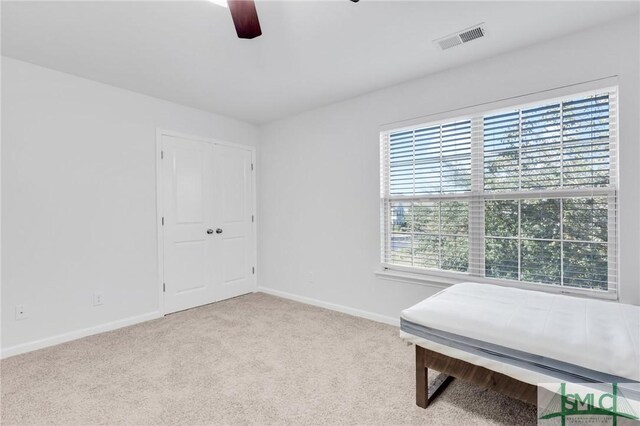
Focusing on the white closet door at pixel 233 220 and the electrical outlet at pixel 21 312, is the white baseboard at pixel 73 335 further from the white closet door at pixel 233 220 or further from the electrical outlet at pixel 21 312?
the white closet door at pixel 233 220

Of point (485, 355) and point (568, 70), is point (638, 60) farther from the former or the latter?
point (485, 355)

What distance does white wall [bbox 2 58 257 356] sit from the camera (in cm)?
264

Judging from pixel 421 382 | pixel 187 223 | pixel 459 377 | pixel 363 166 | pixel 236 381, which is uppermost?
pixel 363 166

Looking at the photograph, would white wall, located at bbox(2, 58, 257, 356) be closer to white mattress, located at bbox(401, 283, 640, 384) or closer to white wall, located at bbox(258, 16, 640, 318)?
white wall, located at bbox(258, 16, 640, 318)

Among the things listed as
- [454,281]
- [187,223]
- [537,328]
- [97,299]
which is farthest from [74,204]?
[537,328]

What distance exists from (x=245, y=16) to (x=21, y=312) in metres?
3.02

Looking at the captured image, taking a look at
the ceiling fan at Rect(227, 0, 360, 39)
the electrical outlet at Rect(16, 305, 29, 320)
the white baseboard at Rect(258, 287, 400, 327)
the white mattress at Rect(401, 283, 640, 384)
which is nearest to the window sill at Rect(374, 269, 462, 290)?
the white baseboard at Rect(258, 287, 400, 327)

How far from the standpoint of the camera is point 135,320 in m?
3.35

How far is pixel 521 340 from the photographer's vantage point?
1485 millimetres

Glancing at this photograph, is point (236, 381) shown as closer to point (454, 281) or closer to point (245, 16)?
point (454, 281)

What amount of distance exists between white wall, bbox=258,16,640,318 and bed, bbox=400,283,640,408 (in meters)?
0.84

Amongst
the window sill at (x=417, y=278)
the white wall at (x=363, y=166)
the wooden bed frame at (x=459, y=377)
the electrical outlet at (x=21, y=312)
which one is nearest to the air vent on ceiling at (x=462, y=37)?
the white wall at (x=363, y=166)

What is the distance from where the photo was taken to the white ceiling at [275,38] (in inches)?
78.7

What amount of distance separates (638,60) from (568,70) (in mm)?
364
